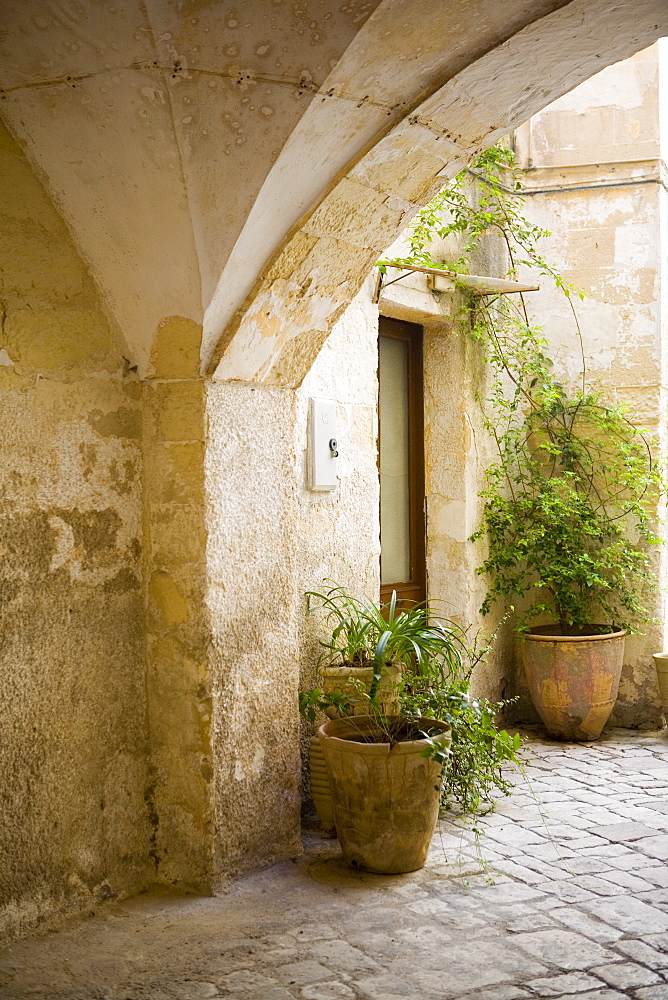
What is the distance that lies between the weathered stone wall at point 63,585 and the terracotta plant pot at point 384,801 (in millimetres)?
675

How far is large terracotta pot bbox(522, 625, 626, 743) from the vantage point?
5250 millimetres

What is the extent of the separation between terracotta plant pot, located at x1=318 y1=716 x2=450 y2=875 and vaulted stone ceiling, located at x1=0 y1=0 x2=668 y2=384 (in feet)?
4.44

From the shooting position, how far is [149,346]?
127 inches

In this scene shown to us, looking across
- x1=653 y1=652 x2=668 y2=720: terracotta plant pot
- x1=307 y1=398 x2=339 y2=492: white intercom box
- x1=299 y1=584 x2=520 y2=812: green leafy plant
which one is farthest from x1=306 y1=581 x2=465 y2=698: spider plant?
x1=653 y1=652 x2=668 y2=720: terracotta plant pot

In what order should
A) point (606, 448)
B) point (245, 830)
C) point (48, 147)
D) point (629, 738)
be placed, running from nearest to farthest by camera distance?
point (48, 147) → point (245, 830) → point (629, 738) → point (606, 448)

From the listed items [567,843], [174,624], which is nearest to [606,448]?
[567,843]

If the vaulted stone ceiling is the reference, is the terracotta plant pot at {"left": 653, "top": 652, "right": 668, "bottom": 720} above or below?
below

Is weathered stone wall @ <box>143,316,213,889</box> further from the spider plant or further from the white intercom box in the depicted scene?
the white intercom box

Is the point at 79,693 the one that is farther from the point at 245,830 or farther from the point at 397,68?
the point at 397,68

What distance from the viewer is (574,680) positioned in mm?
5250

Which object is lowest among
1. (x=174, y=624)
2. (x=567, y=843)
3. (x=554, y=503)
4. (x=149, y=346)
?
(x=567, y=843)

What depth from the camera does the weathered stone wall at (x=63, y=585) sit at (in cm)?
292

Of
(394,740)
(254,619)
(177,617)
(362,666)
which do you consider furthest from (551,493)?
(177,617)

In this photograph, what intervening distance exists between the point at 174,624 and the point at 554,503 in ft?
9.47
